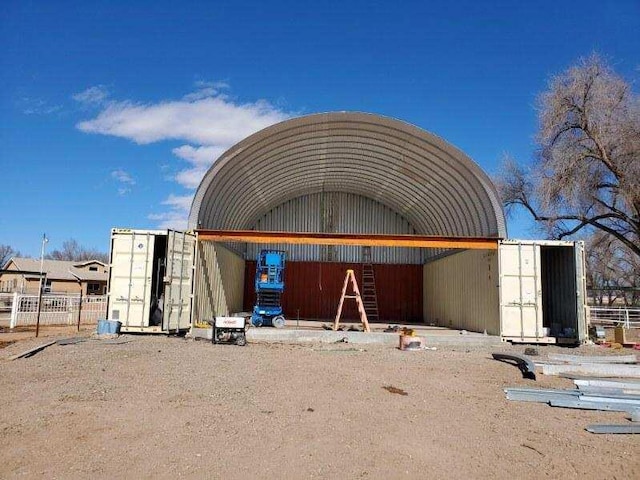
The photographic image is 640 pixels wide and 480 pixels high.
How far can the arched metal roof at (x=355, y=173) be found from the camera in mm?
18625

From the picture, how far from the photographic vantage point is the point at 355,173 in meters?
24.2

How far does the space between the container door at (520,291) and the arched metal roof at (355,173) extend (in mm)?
983

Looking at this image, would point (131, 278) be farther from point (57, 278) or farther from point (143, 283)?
point (57, 278)

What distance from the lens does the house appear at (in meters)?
49.9

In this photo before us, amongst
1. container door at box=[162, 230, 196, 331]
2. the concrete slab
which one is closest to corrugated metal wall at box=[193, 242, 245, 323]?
container door at box=[162, 230, 196, 331]

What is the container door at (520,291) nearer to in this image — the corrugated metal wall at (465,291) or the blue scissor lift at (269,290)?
the corrugated metal wall at (465,291)

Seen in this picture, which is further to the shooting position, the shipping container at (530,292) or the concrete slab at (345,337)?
the shipping container at (530,292)

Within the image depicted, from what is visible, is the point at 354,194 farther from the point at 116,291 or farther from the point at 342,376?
the point at 342,376

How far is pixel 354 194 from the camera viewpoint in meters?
27.2

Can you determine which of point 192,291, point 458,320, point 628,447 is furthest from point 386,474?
point 458,320

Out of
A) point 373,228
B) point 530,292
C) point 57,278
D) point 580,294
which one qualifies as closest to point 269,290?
point 373,228

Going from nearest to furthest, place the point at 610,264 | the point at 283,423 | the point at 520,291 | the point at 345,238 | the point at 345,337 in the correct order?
the point at 283,423
the point at 345,337
the point at 520,291
the point at 345,238
the point at 610,264

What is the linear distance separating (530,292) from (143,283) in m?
12.6

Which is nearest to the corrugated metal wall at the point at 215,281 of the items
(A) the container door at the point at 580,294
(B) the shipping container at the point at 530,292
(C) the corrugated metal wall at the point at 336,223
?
(C) the corrugated metal wall at the point at 336,223
